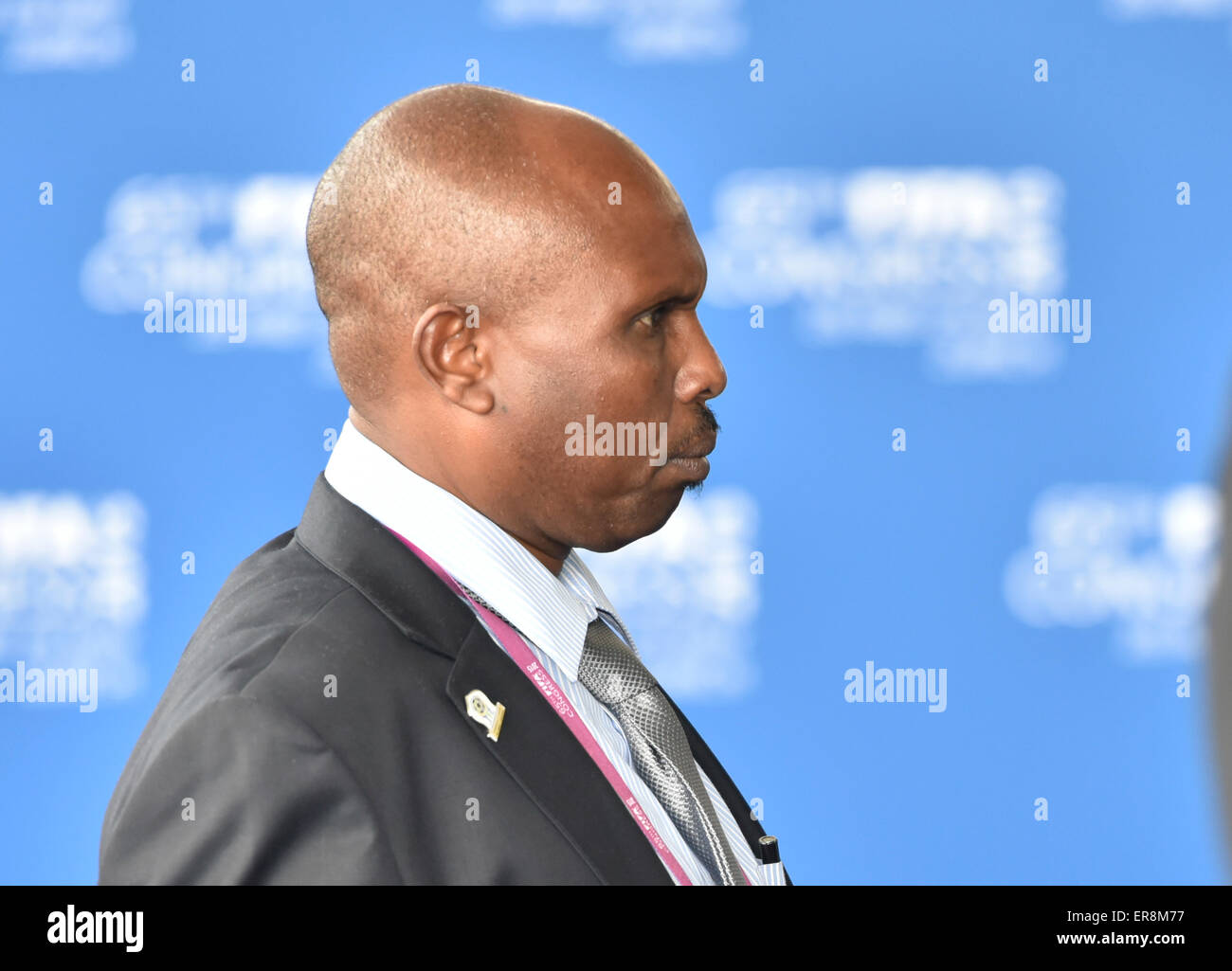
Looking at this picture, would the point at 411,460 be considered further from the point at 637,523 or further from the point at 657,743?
the point at 657,743

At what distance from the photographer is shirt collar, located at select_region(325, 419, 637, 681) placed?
1.04 meters

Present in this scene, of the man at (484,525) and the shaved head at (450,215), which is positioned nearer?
the man at (484,525)

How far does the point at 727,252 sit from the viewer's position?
236 cm

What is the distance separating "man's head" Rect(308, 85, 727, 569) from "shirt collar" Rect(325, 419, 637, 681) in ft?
0.08

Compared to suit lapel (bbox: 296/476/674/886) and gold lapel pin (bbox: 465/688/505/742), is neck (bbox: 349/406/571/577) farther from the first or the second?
gold lapel pin (bbox: 465/688/505/742)

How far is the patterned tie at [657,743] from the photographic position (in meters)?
1.04

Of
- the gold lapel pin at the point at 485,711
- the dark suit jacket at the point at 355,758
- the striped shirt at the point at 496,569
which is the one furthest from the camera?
the striped shirt at the point at 496,569

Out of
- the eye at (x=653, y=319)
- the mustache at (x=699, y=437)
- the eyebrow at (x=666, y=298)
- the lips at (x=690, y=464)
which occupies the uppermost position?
the eyebrow at (x=666, y=298)

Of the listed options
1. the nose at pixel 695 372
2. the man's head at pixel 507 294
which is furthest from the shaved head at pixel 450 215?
the nose at pixel 695 372

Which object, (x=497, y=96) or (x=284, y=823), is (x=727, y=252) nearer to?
(x=497, y=96)

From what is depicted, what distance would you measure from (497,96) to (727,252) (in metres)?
1.32

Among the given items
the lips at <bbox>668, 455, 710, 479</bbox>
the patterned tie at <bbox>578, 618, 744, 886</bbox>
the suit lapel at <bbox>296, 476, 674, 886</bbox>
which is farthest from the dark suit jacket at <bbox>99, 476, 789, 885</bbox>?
the lips at <bbox>668, 455, 710, 479</bbox>

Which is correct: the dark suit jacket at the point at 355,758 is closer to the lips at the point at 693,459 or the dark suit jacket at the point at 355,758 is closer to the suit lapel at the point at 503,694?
the suit lapel at the point at 503,694
